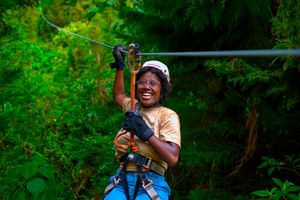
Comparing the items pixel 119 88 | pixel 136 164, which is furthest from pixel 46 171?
pixel 136 164

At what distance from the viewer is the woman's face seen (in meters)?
3.68

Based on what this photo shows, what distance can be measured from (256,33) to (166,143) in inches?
70.4

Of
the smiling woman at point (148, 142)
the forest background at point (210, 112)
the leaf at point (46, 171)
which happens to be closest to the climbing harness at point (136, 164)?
the smiling woman at point (148, 142)

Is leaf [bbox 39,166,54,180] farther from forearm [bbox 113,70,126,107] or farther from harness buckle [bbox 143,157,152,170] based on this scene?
harness buckle [bbox 143,157,152,170]

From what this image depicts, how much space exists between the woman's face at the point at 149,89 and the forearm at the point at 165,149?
16.3 inches

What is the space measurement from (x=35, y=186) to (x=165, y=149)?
1396 millimetres

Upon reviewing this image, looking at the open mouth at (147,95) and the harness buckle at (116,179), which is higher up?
the open mouth at (147,95)

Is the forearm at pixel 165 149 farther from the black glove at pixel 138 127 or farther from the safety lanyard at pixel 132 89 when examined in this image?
the safety lanyard at pixel 132 89

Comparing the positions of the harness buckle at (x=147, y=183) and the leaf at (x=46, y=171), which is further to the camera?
the leaf at (x=46, y=171)

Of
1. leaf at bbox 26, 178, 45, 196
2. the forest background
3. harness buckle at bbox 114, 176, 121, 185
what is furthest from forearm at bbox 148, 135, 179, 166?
leaf at bbox 26, 178, 45, 196

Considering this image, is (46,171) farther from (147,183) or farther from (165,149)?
(165,149)

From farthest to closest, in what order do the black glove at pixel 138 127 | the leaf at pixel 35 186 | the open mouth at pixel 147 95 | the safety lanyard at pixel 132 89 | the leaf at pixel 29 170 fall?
the leaf at pixel 29 170 → the leaf at pixel 35 186 → the open mouth at pixel 147 95 → the safety lanyard at pixel 132 89 → the black glove at pixel 138 127

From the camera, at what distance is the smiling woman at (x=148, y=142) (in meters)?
3.34

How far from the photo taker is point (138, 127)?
3311mm
